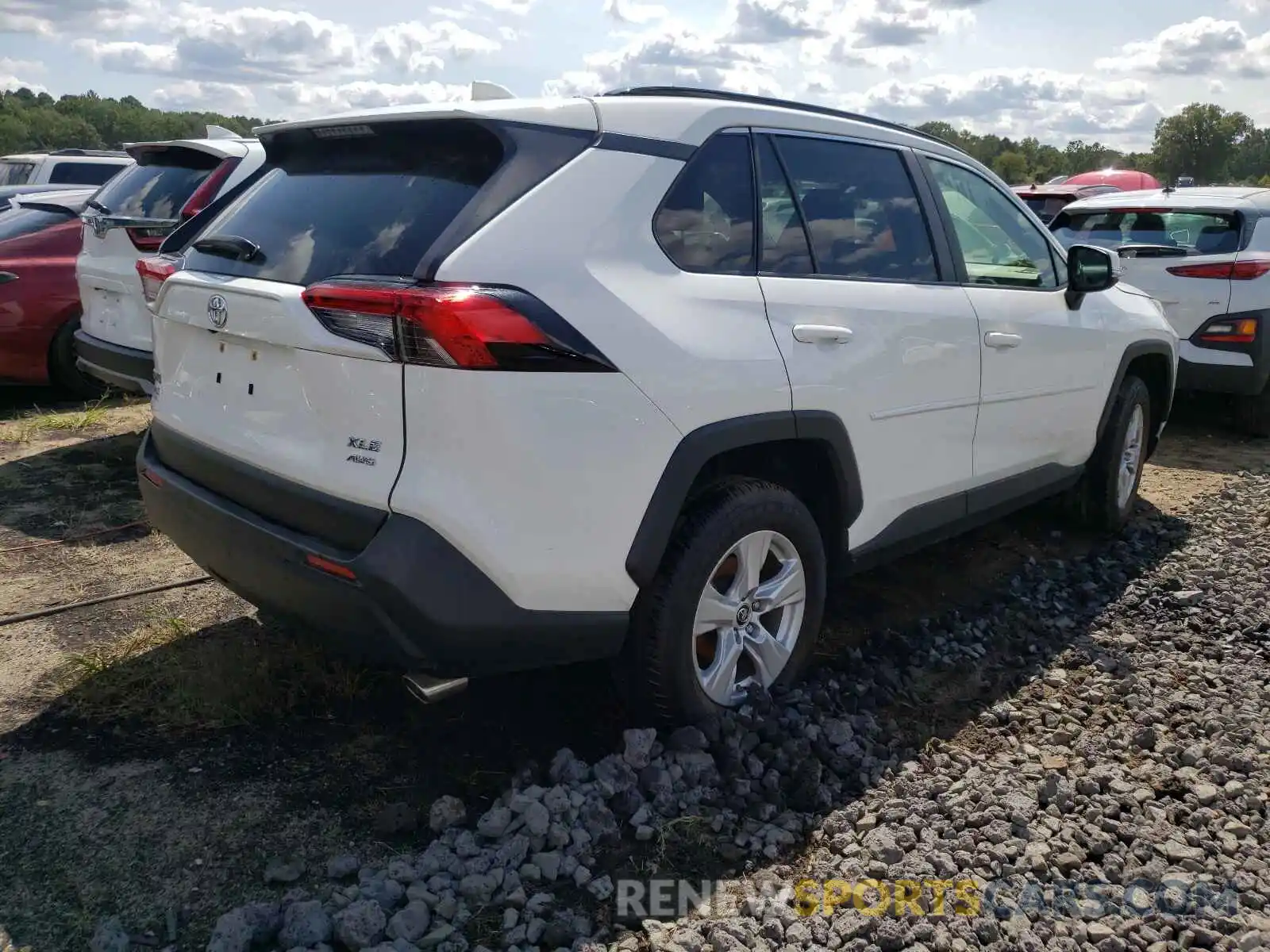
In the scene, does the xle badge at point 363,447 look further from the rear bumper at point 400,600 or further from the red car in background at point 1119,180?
the red car in background at point 1119,180

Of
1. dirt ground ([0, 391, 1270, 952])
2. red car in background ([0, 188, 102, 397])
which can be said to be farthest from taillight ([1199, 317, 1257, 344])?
red car in background ([0, 188, 102, 397])

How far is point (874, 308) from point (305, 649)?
90.2 inches

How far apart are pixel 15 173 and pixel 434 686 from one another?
46.8ft

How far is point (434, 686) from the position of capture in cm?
276

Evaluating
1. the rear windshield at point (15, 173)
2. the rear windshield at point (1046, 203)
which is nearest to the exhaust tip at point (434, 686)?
the rear windshield at point (15, 173)

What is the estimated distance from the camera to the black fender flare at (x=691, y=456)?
287cm

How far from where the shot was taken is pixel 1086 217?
8.60 m

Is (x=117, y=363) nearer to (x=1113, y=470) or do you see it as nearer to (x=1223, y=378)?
(x=1113, y=470)

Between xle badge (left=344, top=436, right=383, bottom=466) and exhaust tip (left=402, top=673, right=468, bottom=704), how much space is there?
1.90 ft

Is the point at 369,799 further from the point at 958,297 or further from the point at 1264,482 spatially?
the point at 1264,482

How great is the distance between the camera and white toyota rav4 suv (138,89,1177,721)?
2570 millimetres

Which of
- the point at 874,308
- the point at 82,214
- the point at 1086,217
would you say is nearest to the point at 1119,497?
the point at 874,308

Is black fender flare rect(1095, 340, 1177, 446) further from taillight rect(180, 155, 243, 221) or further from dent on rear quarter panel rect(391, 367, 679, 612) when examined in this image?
taillight rect(180, 155, 243, 221)

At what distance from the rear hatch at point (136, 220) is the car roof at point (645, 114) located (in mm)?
3233
